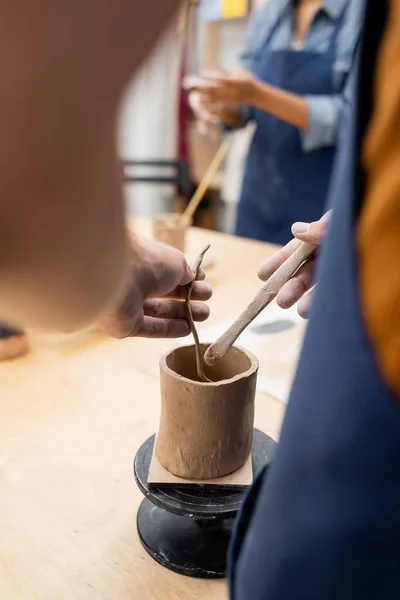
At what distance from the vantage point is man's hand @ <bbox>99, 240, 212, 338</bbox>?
0.54 meters

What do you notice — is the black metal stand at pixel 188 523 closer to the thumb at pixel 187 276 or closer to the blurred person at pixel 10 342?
the thumb at pixel 187 276

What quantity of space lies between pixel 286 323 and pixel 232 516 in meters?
0.63

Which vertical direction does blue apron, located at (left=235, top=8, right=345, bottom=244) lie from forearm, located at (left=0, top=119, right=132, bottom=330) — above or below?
below

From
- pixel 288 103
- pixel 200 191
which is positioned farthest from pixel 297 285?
pixel 200 191

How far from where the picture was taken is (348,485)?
29 cm

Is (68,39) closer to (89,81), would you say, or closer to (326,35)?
(89,81)

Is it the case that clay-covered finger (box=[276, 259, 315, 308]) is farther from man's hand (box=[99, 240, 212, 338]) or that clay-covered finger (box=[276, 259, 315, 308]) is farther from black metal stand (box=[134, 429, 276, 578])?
black metal stand (box=[134, 429, 276, 578])

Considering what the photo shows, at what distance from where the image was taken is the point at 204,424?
60 cm

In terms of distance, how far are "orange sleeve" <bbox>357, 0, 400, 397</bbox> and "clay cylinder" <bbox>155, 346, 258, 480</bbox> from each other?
1.03ft

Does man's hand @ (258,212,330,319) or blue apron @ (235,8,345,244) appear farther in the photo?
blue apron @ (235,8,345,244)

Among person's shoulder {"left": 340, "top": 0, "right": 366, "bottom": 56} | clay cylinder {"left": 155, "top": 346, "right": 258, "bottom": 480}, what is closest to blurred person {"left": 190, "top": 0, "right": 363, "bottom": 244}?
person's shoulder {"left": 340, "top": 0, "right": 366, "bottom": 56}

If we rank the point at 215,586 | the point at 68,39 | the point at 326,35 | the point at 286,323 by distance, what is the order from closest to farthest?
the point at 68,39 < the point at 215,586 < the point at 286,323 < the point at 326,35

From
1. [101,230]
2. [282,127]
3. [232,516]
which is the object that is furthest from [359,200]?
[282,127]

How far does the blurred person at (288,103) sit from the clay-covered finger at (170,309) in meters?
1.04
